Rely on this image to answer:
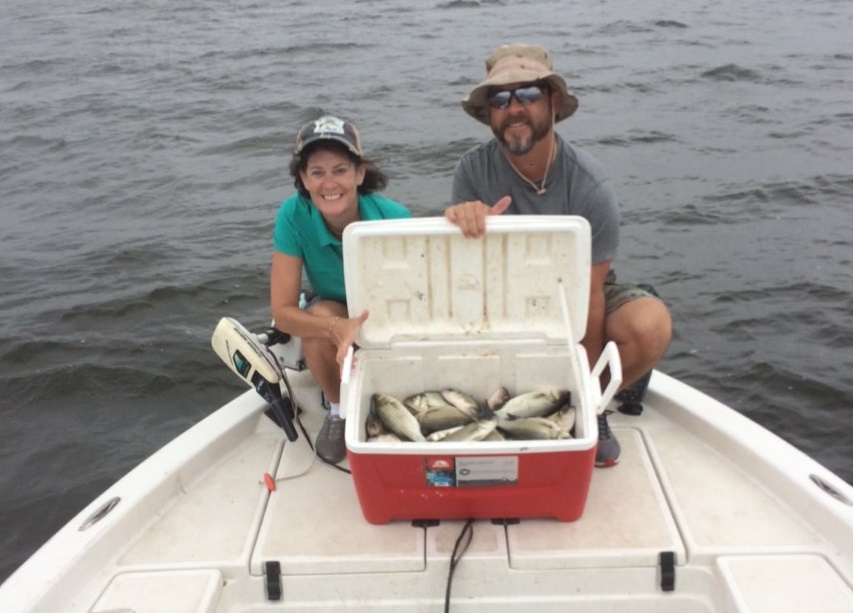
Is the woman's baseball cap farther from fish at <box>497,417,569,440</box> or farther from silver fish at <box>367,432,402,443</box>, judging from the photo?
fish at <box>497,417,569,440</box>

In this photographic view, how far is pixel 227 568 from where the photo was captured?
107 inches

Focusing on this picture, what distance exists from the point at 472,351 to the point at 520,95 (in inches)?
43.4

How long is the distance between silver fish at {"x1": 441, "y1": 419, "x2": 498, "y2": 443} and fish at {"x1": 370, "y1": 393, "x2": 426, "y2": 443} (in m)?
0.13

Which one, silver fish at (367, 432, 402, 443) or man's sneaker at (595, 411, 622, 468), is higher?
silver fish at (367, 432, 402, 443)

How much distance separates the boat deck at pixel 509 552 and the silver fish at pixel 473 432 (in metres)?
0.33

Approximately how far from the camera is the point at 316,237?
3.53 m

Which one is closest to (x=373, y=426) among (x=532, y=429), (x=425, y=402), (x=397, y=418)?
(x=397, y=418)

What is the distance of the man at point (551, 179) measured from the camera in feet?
10.8

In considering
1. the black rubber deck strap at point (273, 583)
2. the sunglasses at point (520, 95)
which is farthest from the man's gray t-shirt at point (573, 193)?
the black rubber deck strap at point (273, 583)

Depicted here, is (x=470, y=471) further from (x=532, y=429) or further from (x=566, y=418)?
(x=566, y=418)

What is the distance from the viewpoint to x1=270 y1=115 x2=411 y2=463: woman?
329cm

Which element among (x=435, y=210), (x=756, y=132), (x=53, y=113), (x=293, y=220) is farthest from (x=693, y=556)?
(x=53, y=113)

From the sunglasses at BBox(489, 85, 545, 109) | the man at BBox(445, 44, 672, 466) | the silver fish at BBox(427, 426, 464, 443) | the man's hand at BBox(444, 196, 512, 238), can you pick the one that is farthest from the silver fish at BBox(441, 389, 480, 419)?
the sunglasses at BBox(489, 85, 545, 109)

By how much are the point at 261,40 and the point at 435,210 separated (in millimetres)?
10603
